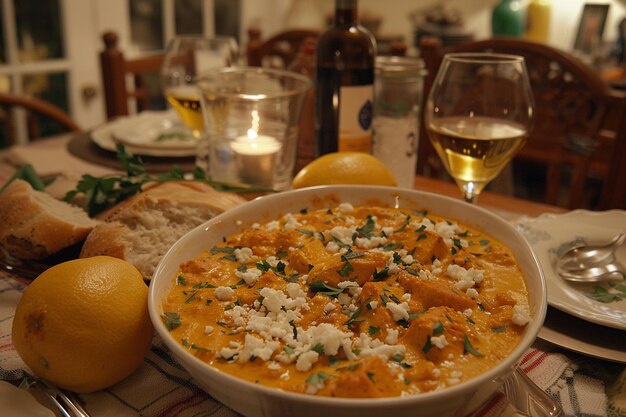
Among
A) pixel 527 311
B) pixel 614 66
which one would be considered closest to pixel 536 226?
pixel 527 311

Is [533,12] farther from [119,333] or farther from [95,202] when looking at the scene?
[119,333]

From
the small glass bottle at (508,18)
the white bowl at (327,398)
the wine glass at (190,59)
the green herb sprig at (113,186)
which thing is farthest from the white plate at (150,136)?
the small glass bottle at (508,18)

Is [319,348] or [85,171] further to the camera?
[85,171]

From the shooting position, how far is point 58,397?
2.35ft

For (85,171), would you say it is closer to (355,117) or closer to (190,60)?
(190,60)

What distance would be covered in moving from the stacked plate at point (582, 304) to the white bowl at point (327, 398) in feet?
0.25

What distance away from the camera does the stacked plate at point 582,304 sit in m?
0.80

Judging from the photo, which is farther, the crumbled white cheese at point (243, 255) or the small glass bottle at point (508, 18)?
the small glass bottle at point (508, 18)

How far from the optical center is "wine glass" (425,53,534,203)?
1173 mm

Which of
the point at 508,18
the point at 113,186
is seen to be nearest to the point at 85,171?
the point at 113,186

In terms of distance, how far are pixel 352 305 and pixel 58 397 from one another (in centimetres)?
37

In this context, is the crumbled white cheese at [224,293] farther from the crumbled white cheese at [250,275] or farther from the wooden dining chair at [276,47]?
the wooden dining chair at [276,47]

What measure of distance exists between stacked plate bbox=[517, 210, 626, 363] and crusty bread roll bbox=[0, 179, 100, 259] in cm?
75

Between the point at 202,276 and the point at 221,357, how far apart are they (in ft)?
0.70
